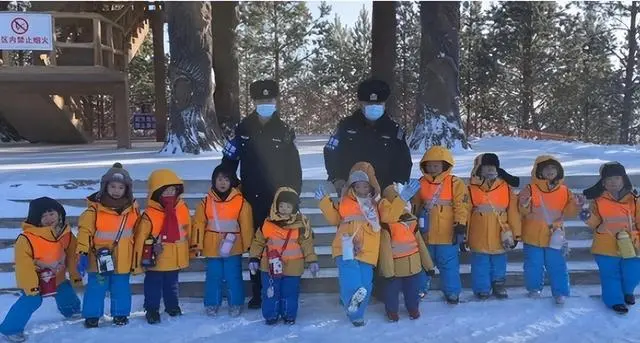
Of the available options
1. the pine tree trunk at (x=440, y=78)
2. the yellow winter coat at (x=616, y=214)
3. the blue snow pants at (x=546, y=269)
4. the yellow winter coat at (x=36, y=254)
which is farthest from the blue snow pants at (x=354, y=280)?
the pine tree trunk at (x=440, y=78)

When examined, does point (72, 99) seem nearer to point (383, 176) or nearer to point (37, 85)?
point (37, 85)

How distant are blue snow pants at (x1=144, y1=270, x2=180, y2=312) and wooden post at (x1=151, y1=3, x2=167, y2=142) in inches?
472

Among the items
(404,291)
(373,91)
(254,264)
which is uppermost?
(373,91)

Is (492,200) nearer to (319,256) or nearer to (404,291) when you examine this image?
(404,291)

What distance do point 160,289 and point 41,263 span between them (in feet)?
3.00

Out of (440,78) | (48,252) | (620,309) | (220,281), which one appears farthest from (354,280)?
(440,78)

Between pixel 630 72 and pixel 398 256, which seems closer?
pixel 398 256

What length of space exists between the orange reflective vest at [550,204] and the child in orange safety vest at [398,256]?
109 cm

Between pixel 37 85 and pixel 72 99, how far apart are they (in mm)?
2662

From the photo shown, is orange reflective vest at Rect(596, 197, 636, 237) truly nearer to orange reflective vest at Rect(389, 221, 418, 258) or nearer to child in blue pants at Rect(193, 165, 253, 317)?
orange reflective vest at Rect(389, 221, 418, 258)

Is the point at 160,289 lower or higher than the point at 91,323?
higher

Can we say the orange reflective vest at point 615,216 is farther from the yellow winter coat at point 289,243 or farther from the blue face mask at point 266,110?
the blue face mask at point 266,110

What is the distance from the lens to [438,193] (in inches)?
193

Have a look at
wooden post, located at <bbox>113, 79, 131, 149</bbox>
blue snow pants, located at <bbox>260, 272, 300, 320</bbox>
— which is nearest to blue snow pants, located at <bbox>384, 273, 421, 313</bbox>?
blue snow pants, located at <bbox>260, 272, 300, 320</bbox>
